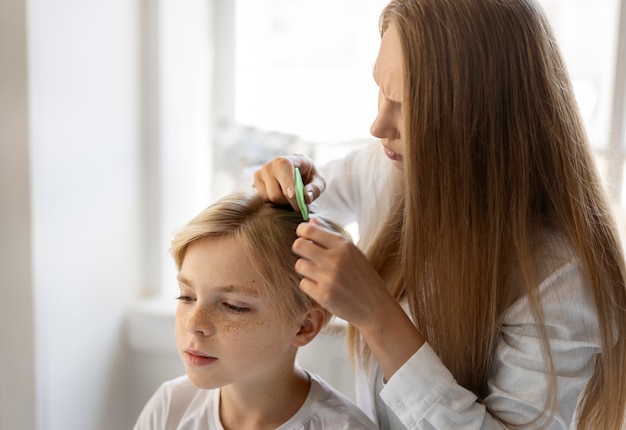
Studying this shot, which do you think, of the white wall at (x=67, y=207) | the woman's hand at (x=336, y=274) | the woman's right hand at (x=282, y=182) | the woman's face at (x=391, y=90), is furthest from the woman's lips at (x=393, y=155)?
the white wall at (x=67, y=207)

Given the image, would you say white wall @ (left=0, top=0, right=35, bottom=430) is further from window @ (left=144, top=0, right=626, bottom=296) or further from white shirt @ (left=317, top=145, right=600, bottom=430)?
white shirt @ (left=317, top=145, right=600, bottom=430)

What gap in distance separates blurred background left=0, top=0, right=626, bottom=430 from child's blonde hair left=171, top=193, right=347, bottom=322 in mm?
354

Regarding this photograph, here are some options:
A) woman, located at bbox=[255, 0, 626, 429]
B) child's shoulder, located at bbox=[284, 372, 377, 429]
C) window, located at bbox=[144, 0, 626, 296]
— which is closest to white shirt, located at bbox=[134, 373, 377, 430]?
child's shoulder, located at bbox=[284, 372, 377, 429]

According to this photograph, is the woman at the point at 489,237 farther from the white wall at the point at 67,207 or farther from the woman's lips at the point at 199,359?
the white wall at the point at 67,207

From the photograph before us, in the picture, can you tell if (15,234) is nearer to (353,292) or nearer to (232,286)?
(232,286)

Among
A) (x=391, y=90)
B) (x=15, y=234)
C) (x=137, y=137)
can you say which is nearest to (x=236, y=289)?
(x=391, y=90)

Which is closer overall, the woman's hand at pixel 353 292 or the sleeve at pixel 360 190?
the woman's hand at pixel 353 292

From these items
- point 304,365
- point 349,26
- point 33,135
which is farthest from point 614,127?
point 33,135

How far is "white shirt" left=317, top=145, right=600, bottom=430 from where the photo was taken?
104 centimetres

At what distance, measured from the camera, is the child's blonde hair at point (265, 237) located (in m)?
1.09

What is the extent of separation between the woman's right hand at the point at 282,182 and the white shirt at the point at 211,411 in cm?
29

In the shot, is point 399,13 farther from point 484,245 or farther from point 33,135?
point 33,135

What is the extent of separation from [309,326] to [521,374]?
307 mm

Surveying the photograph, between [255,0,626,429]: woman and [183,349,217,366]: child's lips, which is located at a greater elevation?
[255,0,626,429]: woman
